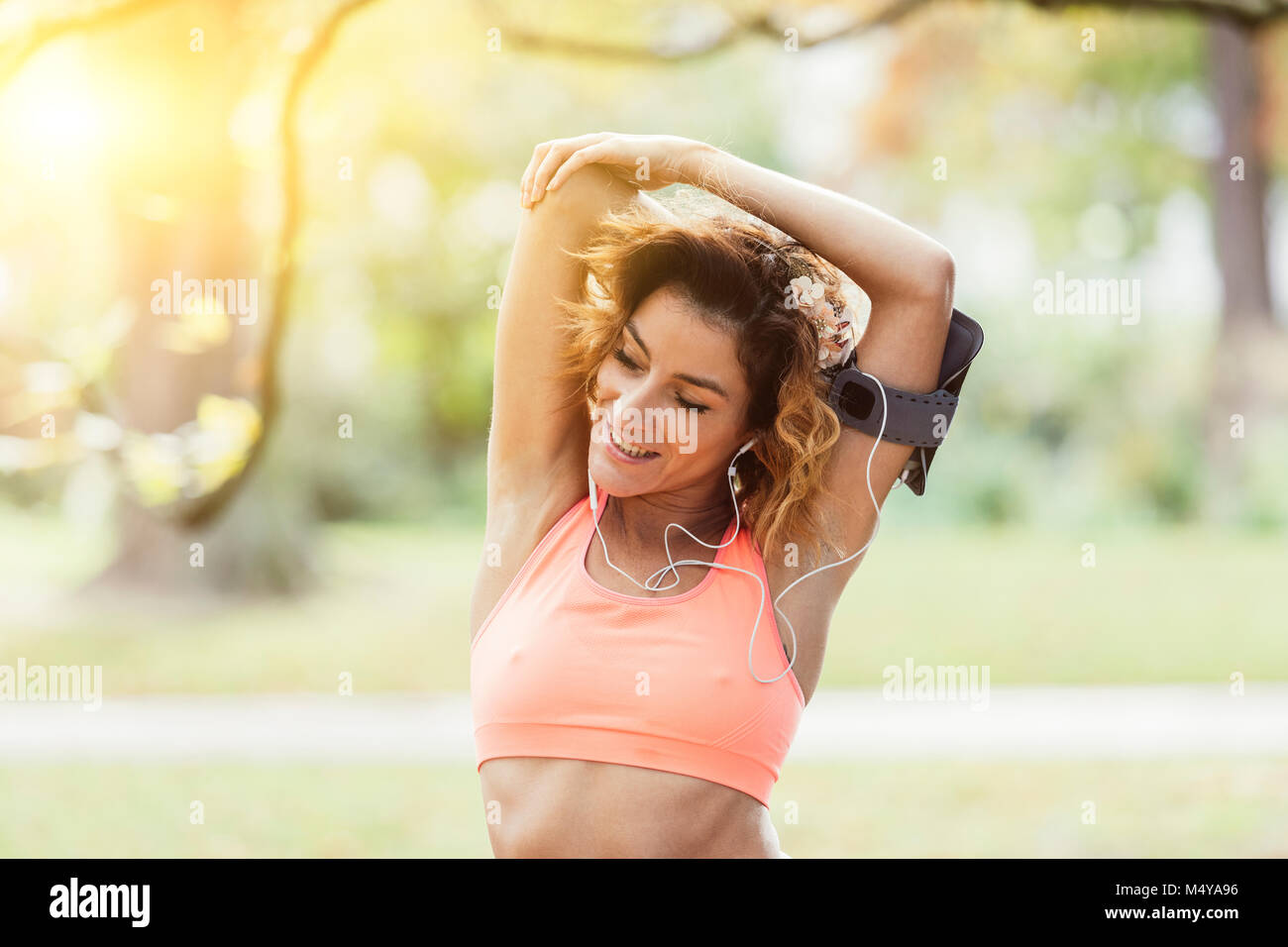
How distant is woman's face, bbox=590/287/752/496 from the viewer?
164 cm

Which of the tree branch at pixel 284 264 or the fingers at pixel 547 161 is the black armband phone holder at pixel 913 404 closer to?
the fingers at pixel 547 161

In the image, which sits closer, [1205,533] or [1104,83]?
[1205,533]

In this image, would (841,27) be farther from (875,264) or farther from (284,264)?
(284,264)

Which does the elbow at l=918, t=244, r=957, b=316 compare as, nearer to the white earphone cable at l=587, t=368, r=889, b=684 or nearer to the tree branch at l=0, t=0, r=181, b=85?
the white earphone cable at l=587, t=368, r=889, b=684

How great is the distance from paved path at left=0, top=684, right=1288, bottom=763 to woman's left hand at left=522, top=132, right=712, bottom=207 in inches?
182

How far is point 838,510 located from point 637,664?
378 mm

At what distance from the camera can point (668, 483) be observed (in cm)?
171

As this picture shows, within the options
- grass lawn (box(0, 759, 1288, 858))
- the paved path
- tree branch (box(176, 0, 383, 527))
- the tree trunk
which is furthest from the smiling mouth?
the tree trunk

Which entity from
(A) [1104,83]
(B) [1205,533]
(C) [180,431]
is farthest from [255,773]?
(A) [1104,83]

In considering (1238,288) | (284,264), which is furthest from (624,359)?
(1238,288)

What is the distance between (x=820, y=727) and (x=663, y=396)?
5.09 metres

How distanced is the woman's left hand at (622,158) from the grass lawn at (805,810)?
11.4ft

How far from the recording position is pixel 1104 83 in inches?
533

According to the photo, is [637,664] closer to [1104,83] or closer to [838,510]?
[838,510]
